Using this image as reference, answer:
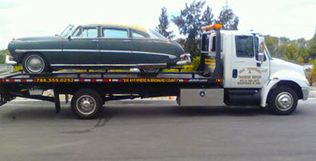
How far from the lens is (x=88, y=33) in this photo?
8.62 metres

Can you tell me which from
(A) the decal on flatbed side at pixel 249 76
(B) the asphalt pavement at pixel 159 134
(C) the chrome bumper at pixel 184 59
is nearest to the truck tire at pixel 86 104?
(B) the asphalt pavement at pixel 159 134

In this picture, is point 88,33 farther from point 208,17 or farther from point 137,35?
point 208,17

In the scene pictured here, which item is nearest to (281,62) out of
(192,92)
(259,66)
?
(259,66)

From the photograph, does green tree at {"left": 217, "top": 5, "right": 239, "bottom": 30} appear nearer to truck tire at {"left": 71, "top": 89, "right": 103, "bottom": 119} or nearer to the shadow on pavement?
the shadow on pavement

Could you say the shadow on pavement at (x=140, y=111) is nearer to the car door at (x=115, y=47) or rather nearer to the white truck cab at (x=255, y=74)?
the white truck cab at (x=255, y=74)

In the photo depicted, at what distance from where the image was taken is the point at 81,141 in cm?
638

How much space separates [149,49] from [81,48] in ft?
6.03

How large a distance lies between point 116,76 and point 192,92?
2134mm

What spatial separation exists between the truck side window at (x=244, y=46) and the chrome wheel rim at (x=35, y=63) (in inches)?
210

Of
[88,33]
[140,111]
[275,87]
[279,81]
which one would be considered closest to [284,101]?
[275,87]

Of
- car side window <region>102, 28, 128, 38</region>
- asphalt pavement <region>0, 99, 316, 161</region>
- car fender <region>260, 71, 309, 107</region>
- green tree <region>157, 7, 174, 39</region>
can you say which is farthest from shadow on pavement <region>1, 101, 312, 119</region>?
green tree <region>157, 7, 174, 39</region>

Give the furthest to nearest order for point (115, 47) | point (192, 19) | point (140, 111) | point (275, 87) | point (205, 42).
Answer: point (192, 19)
point (205, 42)
point (140, 111)
point (275, 87)
point (115, 47)

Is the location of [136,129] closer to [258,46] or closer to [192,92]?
[192,92]

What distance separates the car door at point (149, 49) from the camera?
8.71 m
